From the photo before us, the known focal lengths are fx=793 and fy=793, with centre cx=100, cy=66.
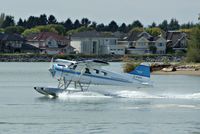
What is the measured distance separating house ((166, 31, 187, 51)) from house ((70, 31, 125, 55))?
819 cm

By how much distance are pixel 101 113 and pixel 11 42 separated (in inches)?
4005

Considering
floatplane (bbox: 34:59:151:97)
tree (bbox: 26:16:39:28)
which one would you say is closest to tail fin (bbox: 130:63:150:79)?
floatplane (bbox: 34:59:151:97)

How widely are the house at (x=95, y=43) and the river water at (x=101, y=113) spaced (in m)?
96.2

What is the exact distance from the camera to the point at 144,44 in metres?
136

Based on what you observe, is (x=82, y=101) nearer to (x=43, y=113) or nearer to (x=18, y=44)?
(x=43, y=113)

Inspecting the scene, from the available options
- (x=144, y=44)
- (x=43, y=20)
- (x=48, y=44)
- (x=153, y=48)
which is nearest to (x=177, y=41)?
(x=153, y=48)

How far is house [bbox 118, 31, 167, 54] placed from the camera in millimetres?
134625

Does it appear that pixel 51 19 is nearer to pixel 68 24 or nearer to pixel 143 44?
pixel 68 24

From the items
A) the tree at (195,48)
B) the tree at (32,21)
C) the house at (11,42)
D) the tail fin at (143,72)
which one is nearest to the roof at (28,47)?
the house at (11,42)

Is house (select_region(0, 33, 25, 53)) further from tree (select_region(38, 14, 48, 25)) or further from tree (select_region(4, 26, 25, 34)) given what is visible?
tree (select_region(38, 14, 48, 25))

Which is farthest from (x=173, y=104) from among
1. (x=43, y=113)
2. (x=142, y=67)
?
(x=43, y=113)

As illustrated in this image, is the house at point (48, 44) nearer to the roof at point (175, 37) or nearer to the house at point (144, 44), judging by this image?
the house at point (144, 44)

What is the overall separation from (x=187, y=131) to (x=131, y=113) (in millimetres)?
4864

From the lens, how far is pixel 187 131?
955 inches
